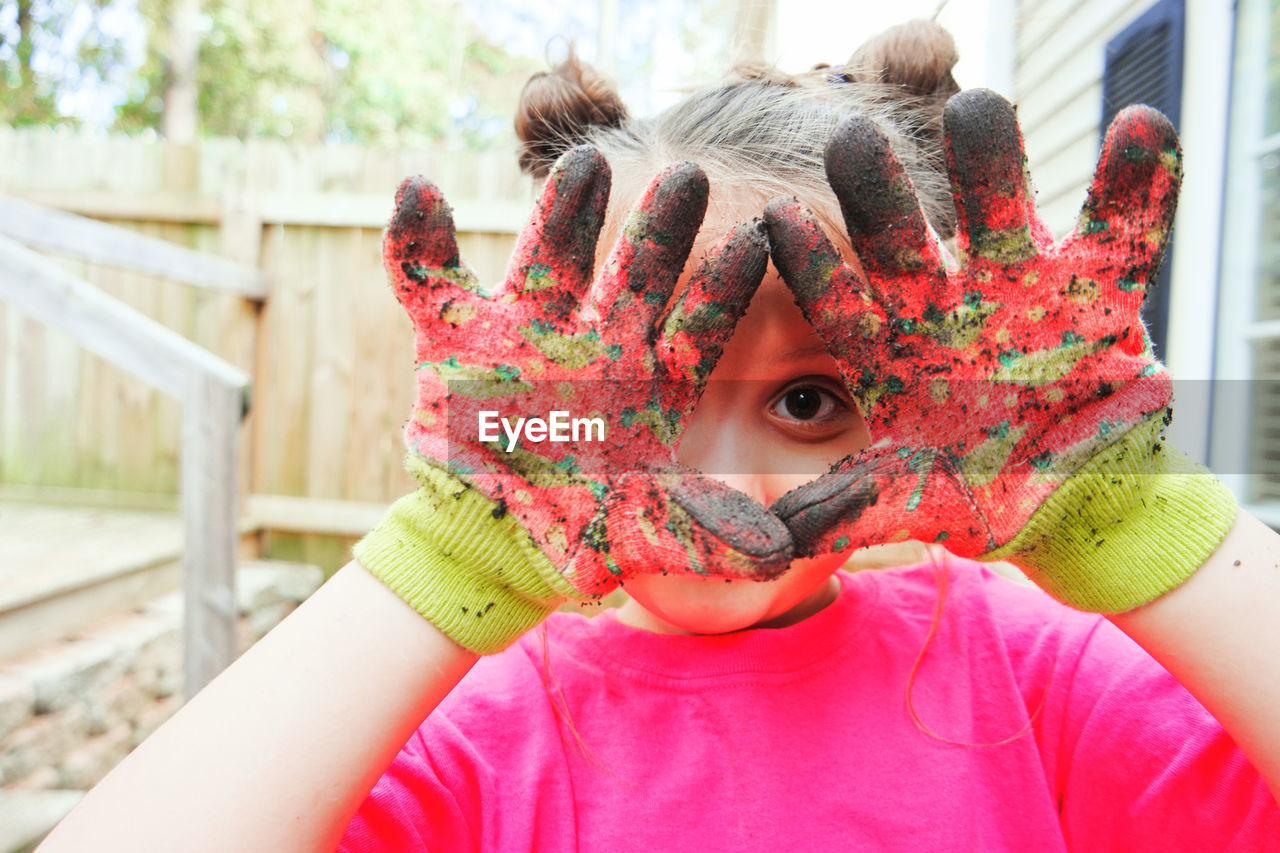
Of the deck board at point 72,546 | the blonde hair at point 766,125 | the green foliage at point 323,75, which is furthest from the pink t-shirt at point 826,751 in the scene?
the green foliage at point 323,75

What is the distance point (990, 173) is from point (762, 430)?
0.32 meters

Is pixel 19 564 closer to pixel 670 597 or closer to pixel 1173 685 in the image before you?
pixel 670 597

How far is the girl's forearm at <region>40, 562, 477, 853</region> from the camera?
65 centimetres

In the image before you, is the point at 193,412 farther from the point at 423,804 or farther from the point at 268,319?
the point at 268,319

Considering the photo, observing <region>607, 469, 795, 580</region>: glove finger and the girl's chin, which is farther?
the girl's chin

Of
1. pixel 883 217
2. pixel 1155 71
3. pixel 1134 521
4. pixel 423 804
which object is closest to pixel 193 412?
pixel 423 804

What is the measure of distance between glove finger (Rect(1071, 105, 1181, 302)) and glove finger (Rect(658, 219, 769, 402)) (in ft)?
0.94

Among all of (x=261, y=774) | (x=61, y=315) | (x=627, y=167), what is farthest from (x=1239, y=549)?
(x=61, y=315)

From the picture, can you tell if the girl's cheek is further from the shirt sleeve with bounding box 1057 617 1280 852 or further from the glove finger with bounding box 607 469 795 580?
the shirt sleeve with bounding box 1057 617 1280 852

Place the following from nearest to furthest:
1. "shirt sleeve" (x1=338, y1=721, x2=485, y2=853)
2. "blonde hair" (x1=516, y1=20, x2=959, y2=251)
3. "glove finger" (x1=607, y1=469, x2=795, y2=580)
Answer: "glove finger" (x1=607, y1=469, x2=795, y2=580) < "shirt sleeve" (x1=338, y1=721, x2=485, y2=853) < "blonde hair" (x1=516, y1=20, x2=959, y2=251)

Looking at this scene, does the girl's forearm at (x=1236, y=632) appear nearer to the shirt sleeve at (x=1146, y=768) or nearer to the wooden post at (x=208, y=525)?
the shirt sleeve at (x=1146, y=768)

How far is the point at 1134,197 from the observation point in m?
0.67

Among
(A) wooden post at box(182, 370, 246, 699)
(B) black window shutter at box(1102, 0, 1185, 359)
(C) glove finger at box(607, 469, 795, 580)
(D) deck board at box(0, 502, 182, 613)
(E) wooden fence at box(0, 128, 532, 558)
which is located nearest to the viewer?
(C) glove finger at box(607, 469, 795, 580)

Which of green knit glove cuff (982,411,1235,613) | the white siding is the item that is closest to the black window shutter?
the white siding
